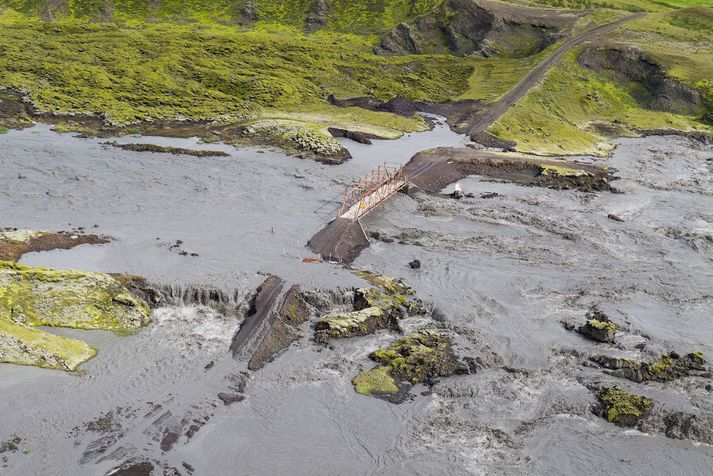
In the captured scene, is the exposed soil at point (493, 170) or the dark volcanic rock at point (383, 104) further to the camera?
the dark volcanic rock at point (383, 104)

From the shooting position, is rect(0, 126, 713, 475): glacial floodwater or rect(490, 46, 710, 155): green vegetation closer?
rect(0, 126, 713, 475): glacial floodwater

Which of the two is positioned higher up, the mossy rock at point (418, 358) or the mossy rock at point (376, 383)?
the mossy rock at point (418, 358)

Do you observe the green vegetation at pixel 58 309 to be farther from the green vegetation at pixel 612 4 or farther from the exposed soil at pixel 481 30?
the green vegetation at pixel 612 4

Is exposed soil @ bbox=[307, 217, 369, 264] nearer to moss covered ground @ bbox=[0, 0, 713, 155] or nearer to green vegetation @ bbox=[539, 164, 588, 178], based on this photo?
moss covered ground @ bbox=[0, 0, 713, 155]

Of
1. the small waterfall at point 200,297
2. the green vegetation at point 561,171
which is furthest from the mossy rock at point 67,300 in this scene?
the green vegetation at point 561,171

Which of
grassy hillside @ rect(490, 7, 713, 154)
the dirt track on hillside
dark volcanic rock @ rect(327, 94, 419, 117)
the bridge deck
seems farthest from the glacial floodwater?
dark volcanic rock @ rect(327, 94, 419, 117)

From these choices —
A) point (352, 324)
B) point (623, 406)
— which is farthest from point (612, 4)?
point (623, 406)
